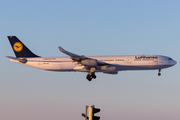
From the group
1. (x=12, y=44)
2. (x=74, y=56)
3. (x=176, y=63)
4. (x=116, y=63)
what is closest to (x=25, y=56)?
(x=12, y=44)

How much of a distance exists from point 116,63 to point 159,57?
370 inches

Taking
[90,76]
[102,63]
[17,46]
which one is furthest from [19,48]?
→ [102,63]

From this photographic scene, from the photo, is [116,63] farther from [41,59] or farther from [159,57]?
[41,59]

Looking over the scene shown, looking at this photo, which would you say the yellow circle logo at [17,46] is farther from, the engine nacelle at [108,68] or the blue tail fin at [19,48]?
the engine nacelle at [108,68]

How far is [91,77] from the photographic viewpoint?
6103cm

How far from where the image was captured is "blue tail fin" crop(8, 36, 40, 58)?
67.2 meters

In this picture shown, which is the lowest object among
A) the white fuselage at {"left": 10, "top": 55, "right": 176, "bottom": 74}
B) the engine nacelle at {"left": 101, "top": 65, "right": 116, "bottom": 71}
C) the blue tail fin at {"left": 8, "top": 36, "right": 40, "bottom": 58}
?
the engine nacelle at {"left": 101, "top": 65, "right": 116, "bottom": 71}

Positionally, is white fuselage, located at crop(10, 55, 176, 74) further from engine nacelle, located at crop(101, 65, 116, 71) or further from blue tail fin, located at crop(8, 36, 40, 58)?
blue tail fin, located at crop(8, 36, 40, 58)

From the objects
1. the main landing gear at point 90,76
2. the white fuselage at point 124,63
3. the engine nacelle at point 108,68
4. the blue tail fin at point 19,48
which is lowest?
the main landing gear at point 90,76

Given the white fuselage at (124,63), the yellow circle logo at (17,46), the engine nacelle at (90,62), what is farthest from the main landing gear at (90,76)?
the yellow circle logo at (17,46)

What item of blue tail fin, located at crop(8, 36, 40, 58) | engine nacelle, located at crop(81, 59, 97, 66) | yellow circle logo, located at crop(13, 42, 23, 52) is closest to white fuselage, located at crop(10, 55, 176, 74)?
engine nacelle, located at crop(81, 59, 97, 66)

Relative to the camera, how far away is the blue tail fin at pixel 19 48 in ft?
220

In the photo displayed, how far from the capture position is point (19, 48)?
6825 cm

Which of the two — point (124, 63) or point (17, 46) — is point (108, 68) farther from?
point (17, 46)
